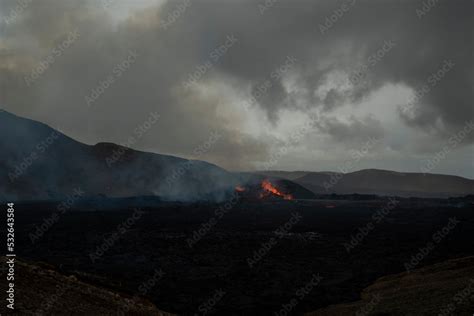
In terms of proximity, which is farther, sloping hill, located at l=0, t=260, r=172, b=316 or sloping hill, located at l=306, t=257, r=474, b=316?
sloping hill, located at l=306, t=257, r=474, b=316

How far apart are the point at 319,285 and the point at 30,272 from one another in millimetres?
26925

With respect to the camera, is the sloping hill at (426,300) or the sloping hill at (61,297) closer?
the sloping hill at (61,297)

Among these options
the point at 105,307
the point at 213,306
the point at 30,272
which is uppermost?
the point at 30,272

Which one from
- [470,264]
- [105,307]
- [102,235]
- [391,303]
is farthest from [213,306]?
[102,235]

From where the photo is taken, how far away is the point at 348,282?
127 feet

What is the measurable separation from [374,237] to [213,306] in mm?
49862

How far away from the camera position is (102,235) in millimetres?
70750

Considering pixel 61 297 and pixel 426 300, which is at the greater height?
pixel 61 297

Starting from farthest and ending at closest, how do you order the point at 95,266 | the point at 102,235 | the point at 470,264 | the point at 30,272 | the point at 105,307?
the point at 102,235 < the point at 95,266 < the point at 470,264 < the point at 30,272 < the point at 105,307

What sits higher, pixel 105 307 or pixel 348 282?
pixel 105 307

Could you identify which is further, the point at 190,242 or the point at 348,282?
the point at 190,242

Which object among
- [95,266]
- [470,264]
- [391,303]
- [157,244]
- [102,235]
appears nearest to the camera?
[391,303]

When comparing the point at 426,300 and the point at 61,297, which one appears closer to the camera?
the point at 61,297

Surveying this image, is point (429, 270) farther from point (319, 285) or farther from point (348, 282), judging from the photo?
point (319, 285)
